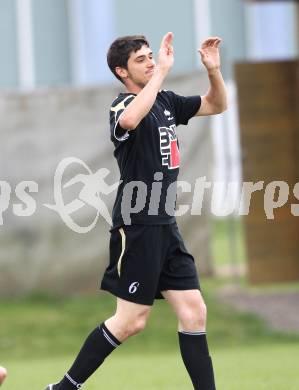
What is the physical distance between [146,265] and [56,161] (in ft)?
19.3

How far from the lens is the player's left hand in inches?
260

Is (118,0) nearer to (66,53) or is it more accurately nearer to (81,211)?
(66,53)

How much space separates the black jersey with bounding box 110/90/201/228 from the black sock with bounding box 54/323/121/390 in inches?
23.3

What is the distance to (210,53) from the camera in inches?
261

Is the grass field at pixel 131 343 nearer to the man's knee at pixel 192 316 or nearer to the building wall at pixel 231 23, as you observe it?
the man's knee at pixel 192 316

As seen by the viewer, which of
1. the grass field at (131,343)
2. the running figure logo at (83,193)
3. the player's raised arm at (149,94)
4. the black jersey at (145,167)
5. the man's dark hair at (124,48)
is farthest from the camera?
the running figure logo at (83,193)

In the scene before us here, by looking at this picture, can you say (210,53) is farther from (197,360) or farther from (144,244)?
(197,360)

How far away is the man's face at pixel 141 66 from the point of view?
6531 millimetres

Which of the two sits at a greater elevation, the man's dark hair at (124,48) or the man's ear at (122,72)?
the man's dark hair at (124,48)

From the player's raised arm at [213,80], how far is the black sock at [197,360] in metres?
1.26

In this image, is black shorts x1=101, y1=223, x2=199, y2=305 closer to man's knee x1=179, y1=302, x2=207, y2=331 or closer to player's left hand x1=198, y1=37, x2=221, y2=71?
man's knee x1=179, y1=302, x2=207, y2=331

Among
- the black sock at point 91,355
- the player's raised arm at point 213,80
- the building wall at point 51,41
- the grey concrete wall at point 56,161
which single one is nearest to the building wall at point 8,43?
the building wall at point 51,41

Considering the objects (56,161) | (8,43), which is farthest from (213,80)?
(8,43)

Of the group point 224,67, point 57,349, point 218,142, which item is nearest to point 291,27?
point 218,142
